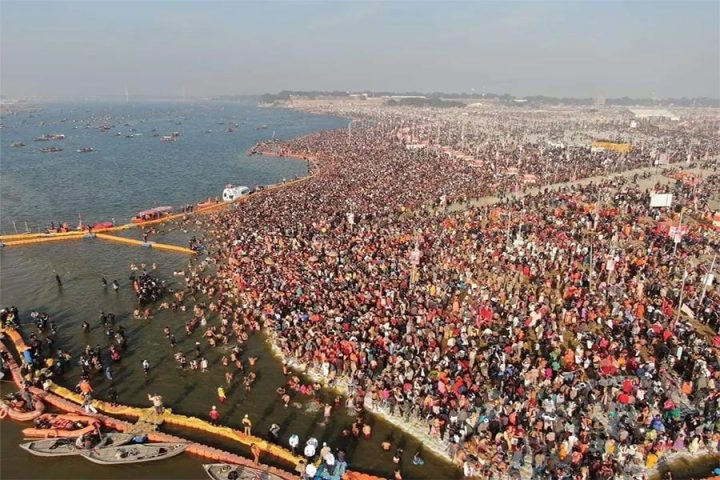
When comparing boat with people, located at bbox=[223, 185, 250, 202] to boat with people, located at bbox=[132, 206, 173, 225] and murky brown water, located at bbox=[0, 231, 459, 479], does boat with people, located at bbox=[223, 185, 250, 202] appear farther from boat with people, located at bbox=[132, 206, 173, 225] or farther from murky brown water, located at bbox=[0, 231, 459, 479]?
murky brown water, located at bbox=[0, 231, 459, 479]

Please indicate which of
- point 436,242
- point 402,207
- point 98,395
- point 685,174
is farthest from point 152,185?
point 685,174

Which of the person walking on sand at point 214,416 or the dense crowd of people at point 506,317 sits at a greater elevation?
the dense crowd of people at point 506,317

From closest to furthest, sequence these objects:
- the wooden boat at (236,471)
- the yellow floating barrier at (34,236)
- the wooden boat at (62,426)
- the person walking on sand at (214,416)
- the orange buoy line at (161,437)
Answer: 1. the wooden boat at (236,471)
2. the orange buoy line at (161,437)
3. the wooden boat at (62,426)
4. the person walking on sand at (214,416)
5. the yellow floating barrier at (34,236)

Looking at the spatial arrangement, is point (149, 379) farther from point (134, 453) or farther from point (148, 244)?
point (148, 244)

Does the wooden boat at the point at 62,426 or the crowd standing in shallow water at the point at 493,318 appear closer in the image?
the crowd standing in shallow water at the point at 493,318

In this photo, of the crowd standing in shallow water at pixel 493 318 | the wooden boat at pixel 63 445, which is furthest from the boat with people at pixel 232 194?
the wooden boat at pixel 63 445

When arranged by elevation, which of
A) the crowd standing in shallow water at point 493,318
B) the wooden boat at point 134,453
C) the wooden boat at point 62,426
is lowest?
the wooden boat at point 134,453

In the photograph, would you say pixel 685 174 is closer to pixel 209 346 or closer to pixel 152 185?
pixel 209 346

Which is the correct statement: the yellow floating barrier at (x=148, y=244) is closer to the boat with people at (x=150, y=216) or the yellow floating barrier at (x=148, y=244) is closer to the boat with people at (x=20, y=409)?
the boat with people at (x=150, y=216)
